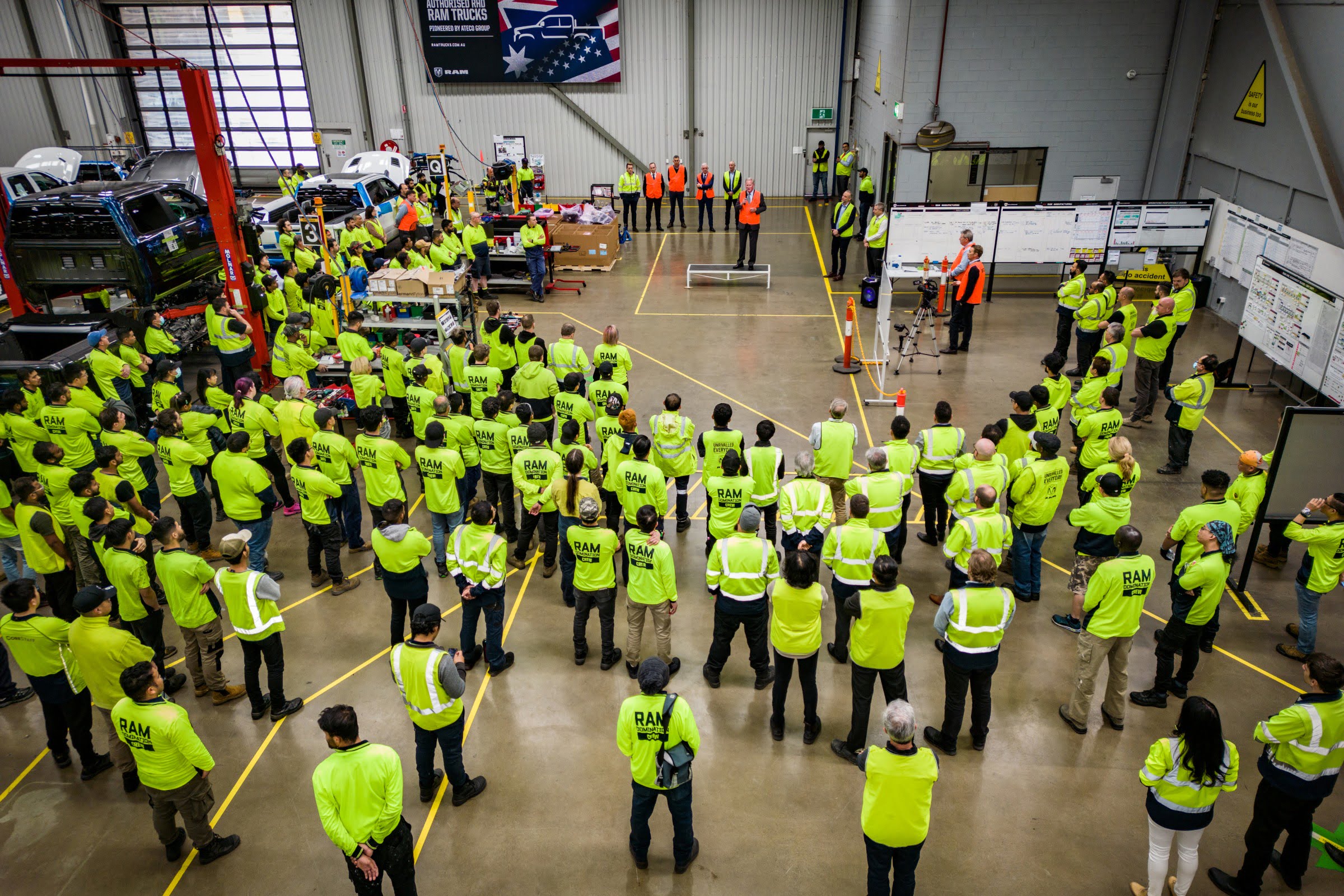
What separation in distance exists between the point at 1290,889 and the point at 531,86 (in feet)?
91.5

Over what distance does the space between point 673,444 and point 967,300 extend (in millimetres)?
8234

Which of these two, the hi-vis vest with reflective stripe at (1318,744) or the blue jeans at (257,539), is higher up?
the hi-vis vest with reflective stripe at (1318,744)

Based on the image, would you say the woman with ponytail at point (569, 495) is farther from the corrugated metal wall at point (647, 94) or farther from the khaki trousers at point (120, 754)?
the corrugated metal wall at point (647, 94)

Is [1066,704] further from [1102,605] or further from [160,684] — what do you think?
[160,684]

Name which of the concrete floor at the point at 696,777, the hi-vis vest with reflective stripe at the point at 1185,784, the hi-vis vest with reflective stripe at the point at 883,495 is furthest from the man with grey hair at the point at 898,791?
the hi-vis vest with reflective stripe at the point at 883,495

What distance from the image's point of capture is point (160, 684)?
5.48 meters

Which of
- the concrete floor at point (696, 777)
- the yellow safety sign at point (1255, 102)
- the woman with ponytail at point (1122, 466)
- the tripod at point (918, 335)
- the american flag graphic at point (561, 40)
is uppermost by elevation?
the american flag graphic at point (561, 40)

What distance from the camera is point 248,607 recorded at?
22.1ft

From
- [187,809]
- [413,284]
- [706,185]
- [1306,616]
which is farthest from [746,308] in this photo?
[187,809]

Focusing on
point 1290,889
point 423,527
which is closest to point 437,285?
point 423,527

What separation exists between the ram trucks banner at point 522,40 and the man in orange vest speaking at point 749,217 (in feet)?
34.6

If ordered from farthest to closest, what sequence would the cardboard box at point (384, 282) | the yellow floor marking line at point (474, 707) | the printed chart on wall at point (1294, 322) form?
the cardboard box at point (384, 282)
the printed chart on wall at point (1294, 322)
the yellow floor marking line at point (474, 707)

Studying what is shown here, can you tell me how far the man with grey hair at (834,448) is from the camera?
28.5ft

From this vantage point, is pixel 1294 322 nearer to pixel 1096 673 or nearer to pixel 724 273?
pixel 1096 673
